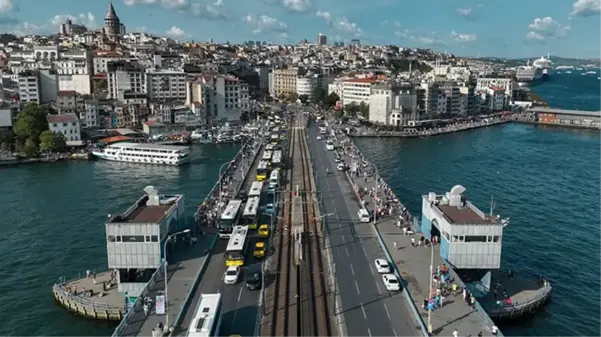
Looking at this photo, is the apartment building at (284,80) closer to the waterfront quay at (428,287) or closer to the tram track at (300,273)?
the tram track at (300,273)

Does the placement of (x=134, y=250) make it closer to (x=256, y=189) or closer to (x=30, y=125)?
(x=256, y=189)

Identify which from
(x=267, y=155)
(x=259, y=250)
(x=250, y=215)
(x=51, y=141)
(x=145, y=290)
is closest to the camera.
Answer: (x=145, y=290)

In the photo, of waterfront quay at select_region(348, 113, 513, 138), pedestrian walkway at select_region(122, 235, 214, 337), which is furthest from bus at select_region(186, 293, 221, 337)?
waterfront quay at select_region(348, 113, 513, 138)

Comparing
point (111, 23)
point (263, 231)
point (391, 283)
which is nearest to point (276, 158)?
point (263, 231)

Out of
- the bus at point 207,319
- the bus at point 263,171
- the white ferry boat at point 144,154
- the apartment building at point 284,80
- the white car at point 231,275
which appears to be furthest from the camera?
the apartment building at point 284,80

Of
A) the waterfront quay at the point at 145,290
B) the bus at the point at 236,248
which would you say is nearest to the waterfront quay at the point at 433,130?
the waterfront quay at the point at 145,290

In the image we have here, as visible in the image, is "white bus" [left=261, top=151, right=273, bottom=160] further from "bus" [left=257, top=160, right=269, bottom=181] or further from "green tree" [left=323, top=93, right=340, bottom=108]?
"green tree" [left=323, top=93, right=340, bottom=108]
